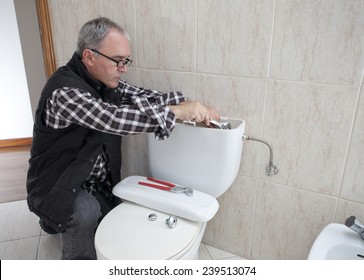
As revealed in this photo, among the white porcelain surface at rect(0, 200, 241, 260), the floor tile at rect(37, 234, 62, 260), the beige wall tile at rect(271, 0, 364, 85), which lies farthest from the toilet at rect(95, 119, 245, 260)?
the floor tile at rect(37, 234, 62, 260)

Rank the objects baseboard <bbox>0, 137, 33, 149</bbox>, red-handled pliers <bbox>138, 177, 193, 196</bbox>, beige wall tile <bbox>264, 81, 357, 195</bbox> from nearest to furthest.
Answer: beige wall tile <bbox>264, 81, 357, 195</bbox>
red-handled pliers <bbox>138, 177, 193, 196</bbox>
baseboard <bbox>0, 137, 33, 149</bbox>

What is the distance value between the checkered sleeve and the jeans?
1.14ft

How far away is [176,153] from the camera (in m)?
1.18

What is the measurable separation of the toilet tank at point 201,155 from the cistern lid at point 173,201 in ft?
0.22

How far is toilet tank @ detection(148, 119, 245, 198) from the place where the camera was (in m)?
1.09

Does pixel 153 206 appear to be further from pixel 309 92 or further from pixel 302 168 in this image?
pixel 309 92

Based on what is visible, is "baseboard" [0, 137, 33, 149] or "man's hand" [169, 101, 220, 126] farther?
"baseboard" [0, 137, 33, 149]

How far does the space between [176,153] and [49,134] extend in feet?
1.57

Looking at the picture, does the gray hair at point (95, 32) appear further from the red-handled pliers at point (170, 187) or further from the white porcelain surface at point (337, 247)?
the white porcelain surface at point (337, 247)

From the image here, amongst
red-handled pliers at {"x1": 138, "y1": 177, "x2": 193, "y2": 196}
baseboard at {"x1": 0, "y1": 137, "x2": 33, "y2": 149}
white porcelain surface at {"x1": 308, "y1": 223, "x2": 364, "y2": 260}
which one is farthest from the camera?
baseboard at {"x1": 0, "y1": 137, "x2": 33, "y2": 149}

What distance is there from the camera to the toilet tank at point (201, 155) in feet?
3.56

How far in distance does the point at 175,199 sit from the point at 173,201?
0.05ft

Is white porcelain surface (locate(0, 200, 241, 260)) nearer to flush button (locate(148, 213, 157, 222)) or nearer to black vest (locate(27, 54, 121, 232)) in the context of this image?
black vest (locate(27, 54, 121, 232))
